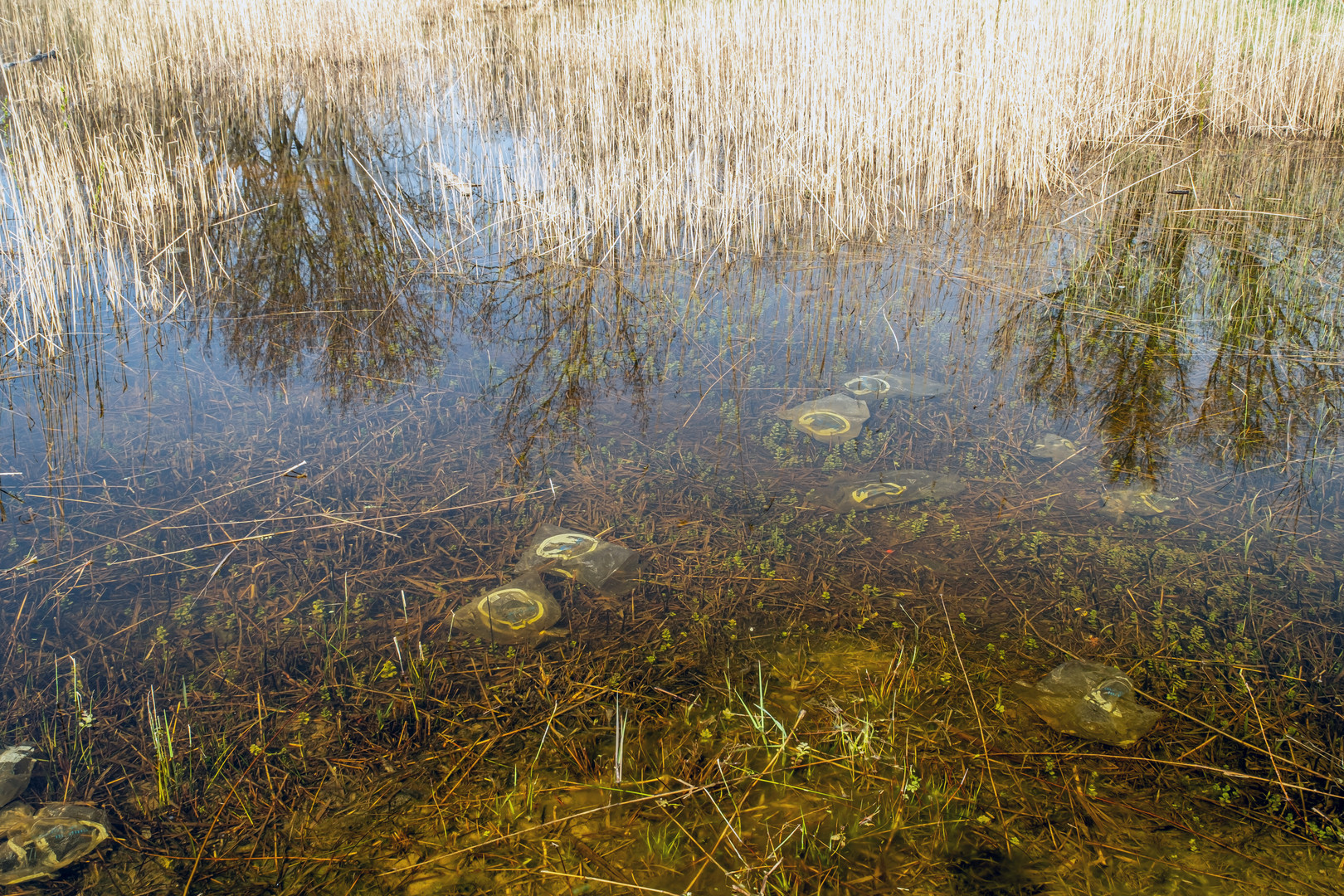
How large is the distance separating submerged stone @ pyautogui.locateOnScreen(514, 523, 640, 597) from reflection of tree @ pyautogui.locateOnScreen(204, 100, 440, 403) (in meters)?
1.19

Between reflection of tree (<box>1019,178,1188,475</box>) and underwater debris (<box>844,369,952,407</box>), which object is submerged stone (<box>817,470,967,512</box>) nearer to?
underwater debris (<box>844,369,952,407</box>)

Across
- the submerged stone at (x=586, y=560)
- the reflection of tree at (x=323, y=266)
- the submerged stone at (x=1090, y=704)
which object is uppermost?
the reflection of tree at (x=323, y=266)

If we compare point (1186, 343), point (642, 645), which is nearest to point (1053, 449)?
point (1186, 343)

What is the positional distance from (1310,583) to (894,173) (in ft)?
10.8

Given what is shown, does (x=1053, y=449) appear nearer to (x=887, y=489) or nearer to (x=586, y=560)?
(x=887, y=489)

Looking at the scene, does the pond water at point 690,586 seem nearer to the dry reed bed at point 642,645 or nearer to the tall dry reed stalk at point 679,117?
the dry reed bed at point 642,645

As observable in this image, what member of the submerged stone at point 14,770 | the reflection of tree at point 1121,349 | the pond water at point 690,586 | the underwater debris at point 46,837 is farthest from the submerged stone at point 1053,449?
the submerged stone at point 14,770

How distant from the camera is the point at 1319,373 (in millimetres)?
2783

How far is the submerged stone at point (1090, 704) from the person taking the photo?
155cm

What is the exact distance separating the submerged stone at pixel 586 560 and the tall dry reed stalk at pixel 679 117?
2.18 metres

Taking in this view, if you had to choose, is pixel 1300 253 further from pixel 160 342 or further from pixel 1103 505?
pixel 160 342

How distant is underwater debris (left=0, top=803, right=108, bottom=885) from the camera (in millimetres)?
1331

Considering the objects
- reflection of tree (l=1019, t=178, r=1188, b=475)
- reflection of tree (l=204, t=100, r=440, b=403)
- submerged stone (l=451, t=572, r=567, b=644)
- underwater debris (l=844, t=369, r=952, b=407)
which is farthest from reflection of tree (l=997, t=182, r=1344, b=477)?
reflection of tree (l=204, t=100, r=440, b=403)

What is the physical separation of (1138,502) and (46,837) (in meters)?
2.63
